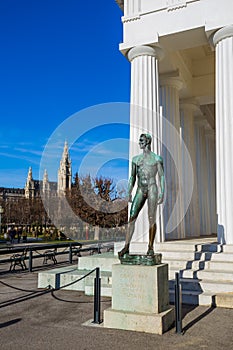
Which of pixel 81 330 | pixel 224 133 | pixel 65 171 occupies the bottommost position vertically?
pixel 81 330

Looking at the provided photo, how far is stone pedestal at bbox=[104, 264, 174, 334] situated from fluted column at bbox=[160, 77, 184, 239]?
8.32 m

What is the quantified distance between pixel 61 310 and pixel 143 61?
32.0ft

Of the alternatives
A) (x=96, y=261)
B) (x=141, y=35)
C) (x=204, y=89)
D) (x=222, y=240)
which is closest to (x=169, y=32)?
(x=141, y=35)

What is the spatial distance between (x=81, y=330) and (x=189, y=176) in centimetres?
1242

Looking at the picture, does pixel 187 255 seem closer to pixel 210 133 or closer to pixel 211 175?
pixel 211 175

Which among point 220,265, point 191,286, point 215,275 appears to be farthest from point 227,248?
point 191,286

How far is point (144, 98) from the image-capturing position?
43.3 feet

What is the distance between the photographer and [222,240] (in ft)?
36.9

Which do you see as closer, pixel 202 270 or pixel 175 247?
pixel 202 270

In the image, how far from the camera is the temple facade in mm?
11711

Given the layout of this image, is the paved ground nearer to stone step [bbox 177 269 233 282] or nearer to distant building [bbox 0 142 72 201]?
stone step [bbox 177 269 233 282]

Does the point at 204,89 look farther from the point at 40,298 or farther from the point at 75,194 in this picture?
the point at 75,194

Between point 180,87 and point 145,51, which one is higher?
point 145,51

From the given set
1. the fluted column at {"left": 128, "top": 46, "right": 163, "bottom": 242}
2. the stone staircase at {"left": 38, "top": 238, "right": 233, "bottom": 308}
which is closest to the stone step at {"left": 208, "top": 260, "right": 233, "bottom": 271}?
the stone staircase at {"left": 38, "top": 238, "right": 233, "bottom": 308}
